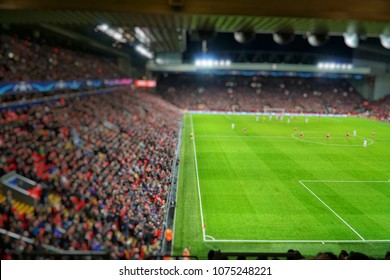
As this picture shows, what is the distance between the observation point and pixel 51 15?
5.34 metres

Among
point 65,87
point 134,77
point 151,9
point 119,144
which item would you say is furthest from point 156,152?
point 134,77

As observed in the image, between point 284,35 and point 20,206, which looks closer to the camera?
point 284,35

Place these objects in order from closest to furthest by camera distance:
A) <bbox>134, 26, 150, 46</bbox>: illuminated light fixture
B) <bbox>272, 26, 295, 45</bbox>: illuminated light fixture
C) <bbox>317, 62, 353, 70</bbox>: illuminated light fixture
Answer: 1. <bbox>272, 26, 295, 45</bbox>: illuminated light fixture
2. <bbox>134, 26, 150, 46</bbox>: illuminated light fixture
3. <bbox>317, 62, 353, 70</bbox>: illuminated light fixture

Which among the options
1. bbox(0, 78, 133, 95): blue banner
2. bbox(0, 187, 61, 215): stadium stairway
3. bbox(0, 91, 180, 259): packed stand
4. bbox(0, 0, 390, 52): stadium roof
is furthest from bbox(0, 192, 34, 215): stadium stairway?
bbox(0, 0, 390, 52): stadium roof

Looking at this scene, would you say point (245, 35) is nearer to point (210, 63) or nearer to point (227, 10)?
point (227, 10)

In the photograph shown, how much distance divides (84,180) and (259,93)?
62644mm

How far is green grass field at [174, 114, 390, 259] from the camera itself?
43.6 ft

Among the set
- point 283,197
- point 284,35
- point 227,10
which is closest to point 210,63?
point 283,197

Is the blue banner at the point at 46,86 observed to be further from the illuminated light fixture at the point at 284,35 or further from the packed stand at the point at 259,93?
the packed stand at the point at 259,93

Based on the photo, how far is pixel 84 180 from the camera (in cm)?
1388

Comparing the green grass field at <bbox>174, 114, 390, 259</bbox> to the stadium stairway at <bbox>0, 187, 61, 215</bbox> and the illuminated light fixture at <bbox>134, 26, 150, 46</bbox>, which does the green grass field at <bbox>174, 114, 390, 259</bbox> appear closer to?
the stadium stairway at <bbox>0, 187, 61, 215</bbox>

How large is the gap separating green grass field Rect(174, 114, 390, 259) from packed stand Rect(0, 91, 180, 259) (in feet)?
5.66

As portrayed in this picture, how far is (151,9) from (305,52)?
228ft

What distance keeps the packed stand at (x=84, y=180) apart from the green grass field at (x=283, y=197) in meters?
1.73
